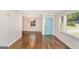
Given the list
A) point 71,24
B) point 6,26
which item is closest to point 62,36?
point 71,24

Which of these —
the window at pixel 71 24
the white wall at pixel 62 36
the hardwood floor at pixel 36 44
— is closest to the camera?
the hardwood floor at pixel 36 44

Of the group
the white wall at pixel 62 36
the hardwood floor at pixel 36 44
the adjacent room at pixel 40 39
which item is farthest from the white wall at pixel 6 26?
the white wall at pixel 62 36

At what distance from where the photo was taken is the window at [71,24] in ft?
5.36

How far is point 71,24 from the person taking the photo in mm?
1745

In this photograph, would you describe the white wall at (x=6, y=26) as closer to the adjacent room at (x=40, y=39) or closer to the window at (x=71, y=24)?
the adjacent room at (x=40, y=39)

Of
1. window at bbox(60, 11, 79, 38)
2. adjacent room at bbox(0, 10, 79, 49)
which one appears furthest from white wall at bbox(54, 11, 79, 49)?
window at bbox(60, 11, 79, 38)

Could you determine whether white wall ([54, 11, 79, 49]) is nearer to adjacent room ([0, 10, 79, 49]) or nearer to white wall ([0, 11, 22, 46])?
adjacent room ([0, 10, 79, 49])

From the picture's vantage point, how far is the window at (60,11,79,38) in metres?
1.64
